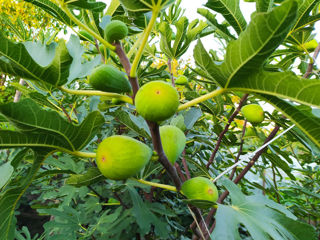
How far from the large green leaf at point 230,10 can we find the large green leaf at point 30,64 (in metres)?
0.58

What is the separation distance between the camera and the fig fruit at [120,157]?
637mm

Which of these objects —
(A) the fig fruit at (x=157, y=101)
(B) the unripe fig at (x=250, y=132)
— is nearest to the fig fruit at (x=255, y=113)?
(B) the unripe fig at (x=250, y=132)

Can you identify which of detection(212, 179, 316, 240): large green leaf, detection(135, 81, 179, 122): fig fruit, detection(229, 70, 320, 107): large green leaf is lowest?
detection(212, 179, 316, 240): large green leaf

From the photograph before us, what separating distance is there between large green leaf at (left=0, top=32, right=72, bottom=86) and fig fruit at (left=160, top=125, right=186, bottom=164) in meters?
0.37

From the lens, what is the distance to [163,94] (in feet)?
1.94

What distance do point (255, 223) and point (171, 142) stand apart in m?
0.37

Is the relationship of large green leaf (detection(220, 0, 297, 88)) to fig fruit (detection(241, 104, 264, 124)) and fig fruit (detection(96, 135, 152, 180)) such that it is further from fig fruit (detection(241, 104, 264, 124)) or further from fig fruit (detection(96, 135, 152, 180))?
fig fruit (detection(241, 104, 264, 124))

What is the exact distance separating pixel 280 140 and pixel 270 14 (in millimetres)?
1851

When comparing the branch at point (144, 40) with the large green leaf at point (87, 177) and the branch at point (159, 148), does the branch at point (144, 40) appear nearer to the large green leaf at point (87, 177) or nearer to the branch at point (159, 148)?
the branch at point (159, 148)

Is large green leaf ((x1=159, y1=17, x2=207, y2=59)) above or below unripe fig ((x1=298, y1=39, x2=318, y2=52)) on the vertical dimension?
below

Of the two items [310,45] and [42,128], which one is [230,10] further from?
[42,128]

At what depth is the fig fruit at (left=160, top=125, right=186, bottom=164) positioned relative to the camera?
0.80 metres

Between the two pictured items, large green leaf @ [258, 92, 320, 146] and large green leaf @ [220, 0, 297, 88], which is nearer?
large green leaf @ [220, 0, 297, 88]

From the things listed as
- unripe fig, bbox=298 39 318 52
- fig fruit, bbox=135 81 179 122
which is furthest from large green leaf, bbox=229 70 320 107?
unripe fig, bbox=298 39 318 52
